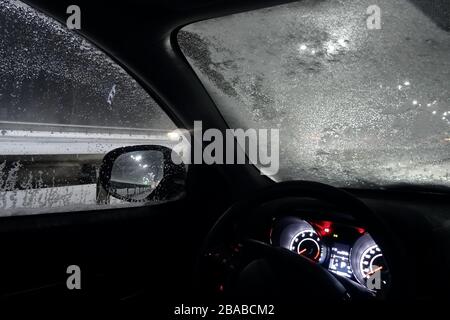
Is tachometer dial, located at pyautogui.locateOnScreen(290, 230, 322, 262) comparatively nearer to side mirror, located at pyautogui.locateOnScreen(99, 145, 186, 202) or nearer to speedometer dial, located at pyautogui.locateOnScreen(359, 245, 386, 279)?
speedometer dial, located at pyautogui.locateOnScreen(359, 245, 386, 279)

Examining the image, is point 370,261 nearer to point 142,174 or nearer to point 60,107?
point 142,174

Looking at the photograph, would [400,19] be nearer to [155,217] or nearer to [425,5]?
[425,5]

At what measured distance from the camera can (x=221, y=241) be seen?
1.64m

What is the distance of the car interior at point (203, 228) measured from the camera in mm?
1406

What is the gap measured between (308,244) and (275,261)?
0.55 metres

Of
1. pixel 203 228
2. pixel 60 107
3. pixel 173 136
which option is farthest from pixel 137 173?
pixel 60 107

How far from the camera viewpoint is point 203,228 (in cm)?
266

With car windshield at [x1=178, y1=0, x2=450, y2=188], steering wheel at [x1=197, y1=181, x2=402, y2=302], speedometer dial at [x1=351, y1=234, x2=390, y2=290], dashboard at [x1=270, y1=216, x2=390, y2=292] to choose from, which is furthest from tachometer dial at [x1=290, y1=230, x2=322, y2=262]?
car windshield at [x1=178, y1=0, x2=450, y2=188]

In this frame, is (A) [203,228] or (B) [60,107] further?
(B) [60,107]

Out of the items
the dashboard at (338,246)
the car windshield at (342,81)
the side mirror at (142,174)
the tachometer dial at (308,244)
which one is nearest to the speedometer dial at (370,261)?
the dashboard at (338,246)

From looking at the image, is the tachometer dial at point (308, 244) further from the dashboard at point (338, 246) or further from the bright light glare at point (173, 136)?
the bright light glare at point (173, 136)

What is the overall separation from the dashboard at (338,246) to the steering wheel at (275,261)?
0.23 m

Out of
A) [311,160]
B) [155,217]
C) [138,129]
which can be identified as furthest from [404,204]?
[138,129]

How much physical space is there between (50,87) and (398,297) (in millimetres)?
2830
